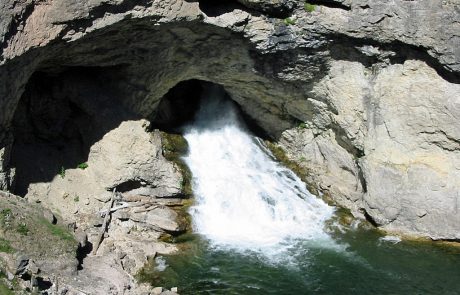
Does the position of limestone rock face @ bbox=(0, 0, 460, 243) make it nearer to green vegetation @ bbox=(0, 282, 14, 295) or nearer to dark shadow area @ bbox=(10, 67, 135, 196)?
dark shadow area @ bbox=(10, 67, 135, 196)

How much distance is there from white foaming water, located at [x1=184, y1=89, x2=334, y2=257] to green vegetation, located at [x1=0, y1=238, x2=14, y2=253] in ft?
21.3

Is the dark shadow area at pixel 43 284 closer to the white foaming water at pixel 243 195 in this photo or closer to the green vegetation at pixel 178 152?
the white foaming water at pixel 243 195

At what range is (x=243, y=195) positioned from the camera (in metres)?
20.3

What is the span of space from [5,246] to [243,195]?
8.64 m

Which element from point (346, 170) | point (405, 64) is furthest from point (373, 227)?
point (405, 64)

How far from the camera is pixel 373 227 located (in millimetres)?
19594

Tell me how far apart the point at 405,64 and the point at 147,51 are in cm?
808

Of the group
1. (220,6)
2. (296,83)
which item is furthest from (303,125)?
(220,6)

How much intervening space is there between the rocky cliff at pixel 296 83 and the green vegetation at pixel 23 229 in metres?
1.81

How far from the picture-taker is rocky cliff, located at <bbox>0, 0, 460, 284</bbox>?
16.6 metres

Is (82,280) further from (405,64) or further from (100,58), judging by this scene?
(405,64)

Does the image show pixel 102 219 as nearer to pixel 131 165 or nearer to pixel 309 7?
pixel 131 165

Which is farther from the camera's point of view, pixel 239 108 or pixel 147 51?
pixel 239 108

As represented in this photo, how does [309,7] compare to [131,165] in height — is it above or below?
above
